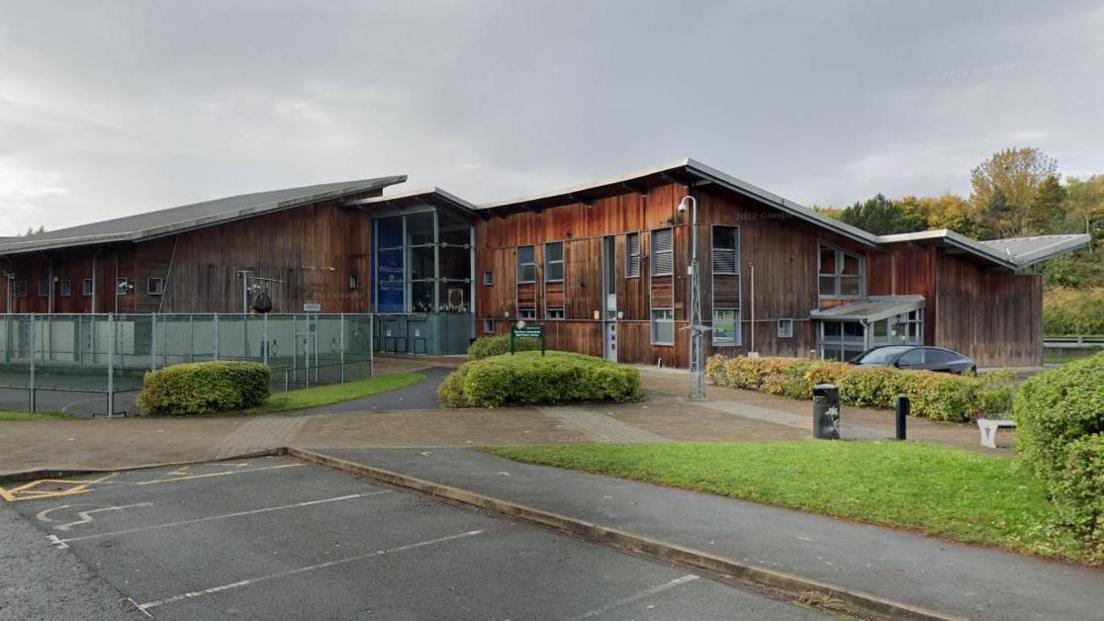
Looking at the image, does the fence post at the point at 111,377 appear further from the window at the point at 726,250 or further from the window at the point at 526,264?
the window at the point at 526,264

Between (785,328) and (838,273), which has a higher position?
(838,273)

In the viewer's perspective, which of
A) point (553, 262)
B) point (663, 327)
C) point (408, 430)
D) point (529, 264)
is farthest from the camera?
point (529, 264)

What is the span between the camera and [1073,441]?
625 centimetres

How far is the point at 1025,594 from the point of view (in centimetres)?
519

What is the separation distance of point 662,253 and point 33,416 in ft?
69.5

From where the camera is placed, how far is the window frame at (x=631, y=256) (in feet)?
98.6

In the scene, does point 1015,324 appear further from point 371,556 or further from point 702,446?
point 371,556

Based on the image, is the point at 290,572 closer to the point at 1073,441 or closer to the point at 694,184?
the point at 1073,441

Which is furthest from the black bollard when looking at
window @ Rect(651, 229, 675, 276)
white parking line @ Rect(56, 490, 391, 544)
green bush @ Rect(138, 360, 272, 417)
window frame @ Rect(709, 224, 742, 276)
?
window frame @ Rect(709, 224, 742, 276)

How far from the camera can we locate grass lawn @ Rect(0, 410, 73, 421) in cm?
1517

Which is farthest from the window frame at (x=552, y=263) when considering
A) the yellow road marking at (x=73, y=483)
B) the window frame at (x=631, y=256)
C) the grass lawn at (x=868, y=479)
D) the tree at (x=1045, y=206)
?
the tree at (x=1045, y=206)

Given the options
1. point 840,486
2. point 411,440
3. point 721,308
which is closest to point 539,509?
point 840,486

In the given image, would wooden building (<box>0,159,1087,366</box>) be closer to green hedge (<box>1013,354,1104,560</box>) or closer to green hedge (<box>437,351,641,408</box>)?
green hedge (<box>437,351,641,408</box>)

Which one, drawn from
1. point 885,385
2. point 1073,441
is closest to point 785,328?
point 885,385
